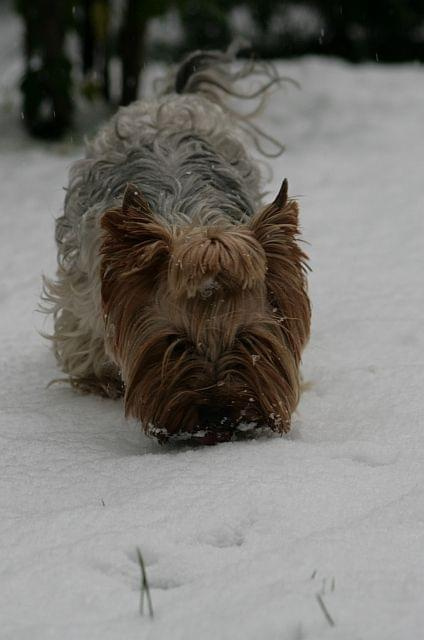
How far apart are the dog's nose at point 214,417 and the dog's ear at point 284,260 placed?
412mm

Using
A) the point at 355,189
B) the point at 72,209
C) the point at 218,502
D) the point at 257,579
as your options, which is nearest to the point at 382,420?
the point at 218,502

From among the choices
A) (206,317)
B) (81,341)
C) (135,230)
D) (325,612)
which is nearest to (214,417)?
(206,317)

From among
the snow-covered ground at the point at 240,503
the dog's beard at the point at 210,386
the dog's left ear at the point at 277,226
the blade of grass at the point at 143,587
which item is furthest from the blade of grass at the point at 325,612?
the dog's left ear at the point at 277,226

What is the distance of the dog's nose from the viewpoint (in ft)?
11.5

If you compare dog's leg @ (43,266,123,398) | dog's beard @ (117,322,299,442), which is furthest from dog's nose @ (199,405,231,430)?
dog's leg @ (43,266,123,398)

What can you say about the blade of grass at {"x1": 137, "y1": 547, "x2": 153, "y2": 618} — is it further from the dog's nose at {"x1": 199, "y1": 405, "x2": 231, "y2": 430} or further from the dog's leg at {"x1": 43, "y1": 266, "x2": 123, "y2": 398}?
the dog's leg at {"x1": 43, "y1": 266, "x2": 123, "y2": 398}

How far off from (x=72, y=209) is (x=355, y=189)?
12.6ft

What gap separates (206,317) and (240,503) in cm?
77

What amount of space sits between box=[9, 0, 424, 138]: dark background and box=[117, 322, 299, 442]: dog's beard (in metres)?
6.50

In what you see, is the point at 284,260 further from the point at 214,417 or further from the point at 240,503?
the point at 240,503

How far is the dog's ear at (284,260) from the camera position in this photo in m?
3.65

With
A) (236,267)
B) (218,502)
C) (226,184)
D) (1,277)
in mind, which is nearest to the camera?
(218,502)

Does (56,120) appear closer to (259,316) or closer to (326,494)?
(259,316)

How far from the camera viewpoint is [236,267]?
11.3ft
